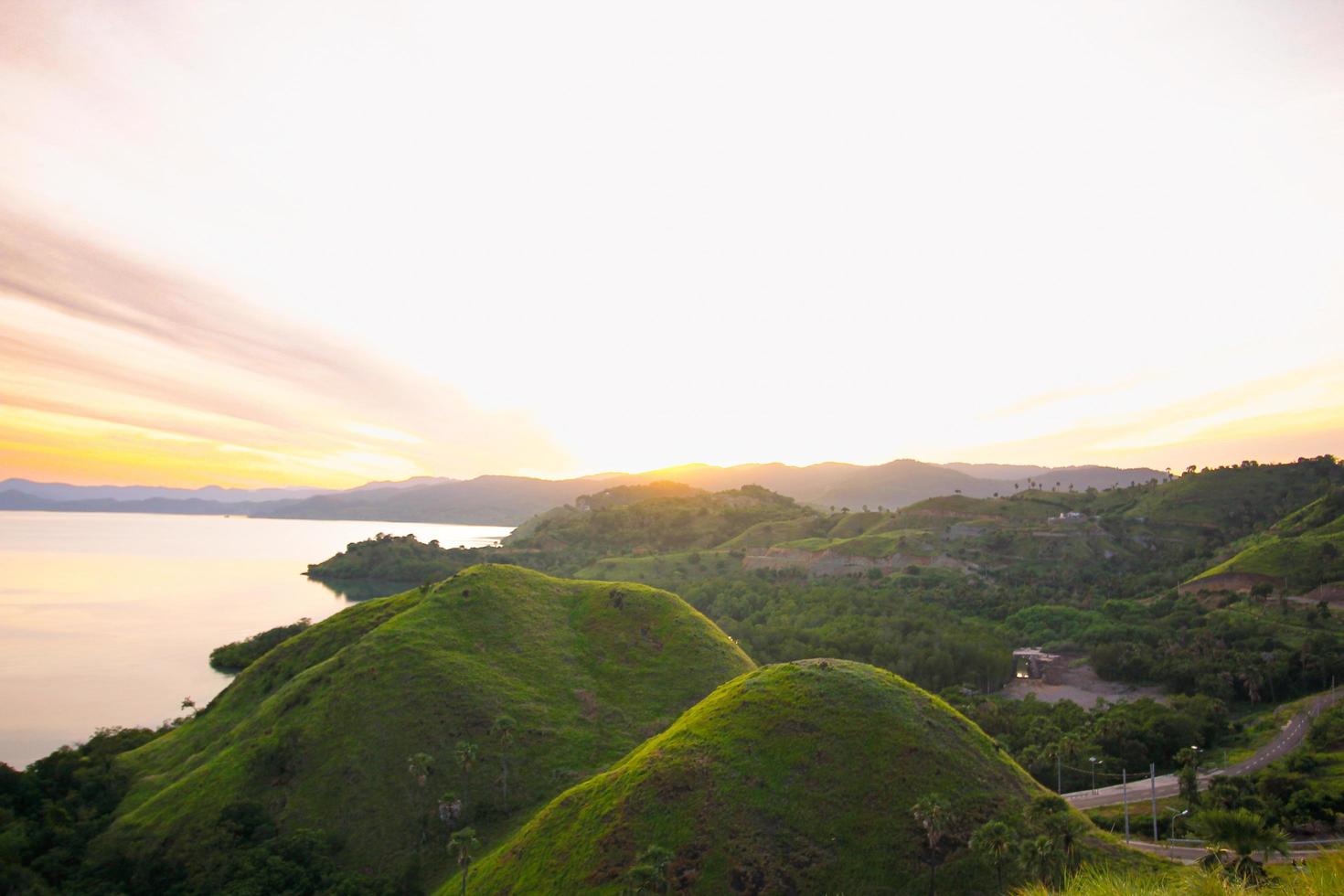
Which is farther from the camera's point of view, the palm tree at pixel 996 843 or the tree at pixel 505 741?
the tree at pixel 505 741

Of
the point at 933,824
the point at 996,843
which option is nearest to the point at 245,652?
the point at 933,824

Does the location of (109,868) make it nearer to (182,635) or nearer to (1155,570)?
(182,635)

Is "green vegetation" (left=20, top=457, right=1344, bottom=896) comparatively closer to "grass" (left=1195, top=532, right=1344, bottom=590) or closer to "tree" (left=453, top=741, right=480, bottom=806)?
"tree" (left=453, top=741, right=480, bottom=806)

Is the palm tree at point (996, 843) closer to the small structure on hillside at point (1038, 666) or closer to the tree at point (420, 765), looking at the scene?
the tree at point (420, 765)

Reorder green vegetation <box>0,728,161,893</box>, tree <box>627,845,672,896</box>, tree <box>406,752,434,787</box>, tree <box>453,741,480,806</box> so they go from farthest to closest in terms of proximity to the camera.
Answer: tree <box>406,752,434,787</box> < tree <box>453,741,480,806</box> < green vegetation <box>0,728,161,893</box> < tree <box>627,845,672,896</box>

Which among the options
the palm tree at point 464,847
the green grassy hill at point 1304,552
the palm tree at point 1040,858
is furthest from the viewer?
the green grassy hill at point 1304,552

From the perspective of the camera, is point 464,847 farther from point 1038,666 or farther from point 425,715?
point 1038,666

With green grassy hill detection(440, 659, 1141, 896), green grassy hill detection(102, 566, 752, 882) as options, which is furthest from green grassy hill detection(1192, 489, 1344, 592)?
green grassy hill detection(440, 659, 1141, 896)

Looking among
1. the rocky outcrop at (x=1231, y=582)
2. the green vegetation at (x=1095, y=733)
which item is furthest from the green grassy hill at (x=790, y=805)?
the rocky outcrop at (x=1231, y=582)
